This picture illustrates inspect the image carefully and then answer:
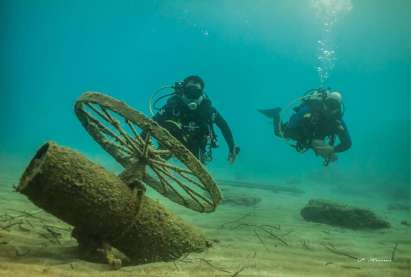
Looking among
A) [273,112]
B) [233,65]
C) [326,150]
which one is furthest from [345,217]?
[233,65]

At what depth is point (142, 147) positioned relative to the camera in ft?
13.4

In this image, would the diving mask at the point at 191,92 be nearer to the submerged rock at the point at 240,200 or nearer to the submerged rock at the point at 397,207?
the submerged rock at the point at 240,200

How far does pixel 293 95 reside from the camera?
452ft

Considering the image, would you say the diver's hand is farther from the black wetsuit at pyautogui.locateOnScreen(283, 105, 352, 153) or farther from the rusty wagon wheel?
the rusty wagon wheel

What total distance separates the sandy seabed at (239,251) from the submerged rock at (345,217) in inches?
14.2

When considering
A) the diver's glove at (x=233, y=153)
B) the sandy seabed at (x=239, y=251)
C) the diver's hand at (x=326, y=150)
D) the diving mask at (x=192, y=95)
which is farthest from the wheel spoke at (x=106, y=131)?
the diver's hand at (x=326, y=150)

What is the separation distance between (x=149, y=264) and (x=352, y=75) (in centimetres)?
9456

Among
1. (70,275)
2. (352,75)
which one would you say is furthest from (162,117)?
(352,75)

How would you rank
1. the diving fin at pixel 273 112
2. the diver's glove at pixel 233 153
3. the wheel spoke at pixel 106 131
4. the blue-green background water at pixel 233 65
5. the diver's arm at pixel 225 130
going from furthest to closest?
the blue-green background water at pixel 233 65
the diving fin at pixel 273 112
the diver's arm at pixel 225 130
the diver's glove at pixel 233 153
the wheel spoke at pixel 106 131

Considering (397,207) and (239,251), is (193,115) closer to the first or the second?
(239,251)

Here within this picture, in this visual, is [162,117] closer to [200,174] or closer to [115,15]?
[200,174]

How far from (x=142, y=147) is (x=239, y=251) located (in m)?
1.86

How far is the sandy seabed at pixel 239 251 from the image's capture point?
342 centimetres

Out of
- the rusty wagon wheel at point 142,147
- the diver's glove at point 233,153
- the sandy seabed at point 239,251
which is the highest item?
the diver's glove at point 233,153
